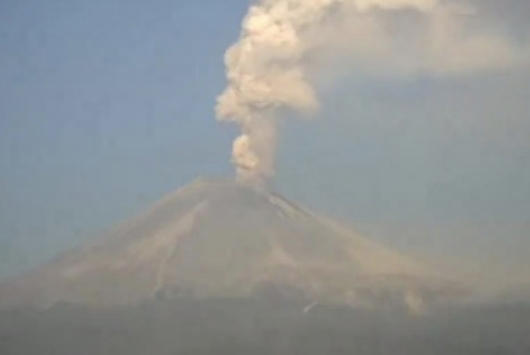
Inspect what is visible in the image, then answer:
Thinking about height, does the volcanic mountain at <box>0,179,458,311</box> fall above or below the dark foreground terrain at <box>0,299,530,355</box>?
above

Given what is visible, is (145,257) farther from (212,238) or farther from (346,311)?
(346,311)

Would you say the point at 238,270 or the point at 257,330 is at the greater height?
the point at 238,270

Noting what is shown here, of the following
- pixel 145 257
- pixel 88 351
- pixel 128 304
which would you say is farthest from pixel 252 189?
pixel 88 351

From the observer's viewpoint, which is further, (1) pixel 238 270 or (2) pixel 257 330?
(1) pixel 238 270

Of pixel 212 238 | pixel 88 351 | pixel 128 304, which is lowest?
pixel 88 351
